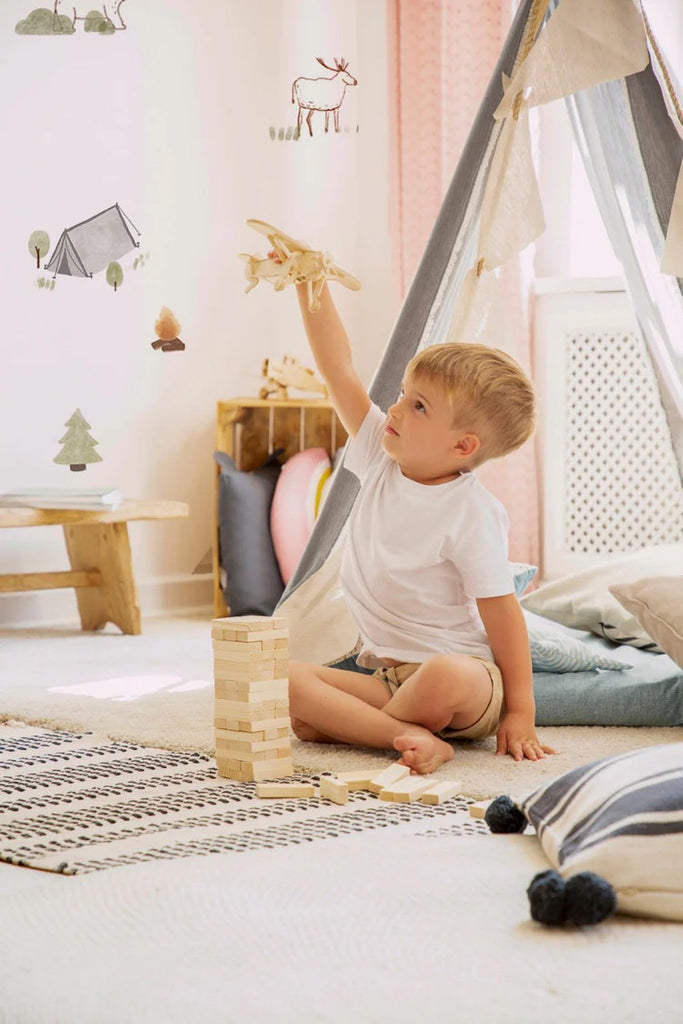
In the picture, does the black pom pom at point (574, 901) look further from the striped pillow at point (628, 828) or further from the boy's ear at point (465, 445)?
the boy's ear at point (465, 445)

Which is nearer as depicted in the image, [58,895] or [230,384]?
[58,895]

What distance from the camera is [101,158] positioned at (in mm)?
3402

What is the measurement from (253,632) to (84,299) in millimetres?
2044

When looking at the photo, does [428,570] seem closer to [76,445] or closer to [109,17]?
[76,445]

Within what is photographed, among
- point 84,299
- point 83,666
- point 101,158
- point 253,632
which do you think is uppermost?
point 101,158

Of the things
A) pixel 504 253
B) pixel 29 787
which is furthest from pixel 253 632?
pixel 504 253

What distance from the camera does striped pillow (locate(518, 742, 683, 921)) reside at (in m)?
1.06

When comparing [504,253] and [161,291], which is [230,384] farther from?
[504,253]

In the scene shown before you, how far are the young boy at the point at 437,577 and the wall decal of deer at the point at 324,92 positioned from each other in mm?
2079

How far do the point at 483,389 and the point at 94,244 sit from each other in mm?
1881

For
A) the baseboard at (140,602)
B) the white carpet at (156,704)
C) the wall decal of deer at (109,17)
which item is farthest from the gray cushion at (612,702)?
the wall decal of deer at (109,17)

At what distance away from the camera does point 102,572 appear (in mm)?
3193

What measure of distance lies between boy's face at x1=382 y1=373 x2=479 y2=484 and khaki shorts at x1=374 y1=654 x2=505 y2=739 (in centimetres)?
29

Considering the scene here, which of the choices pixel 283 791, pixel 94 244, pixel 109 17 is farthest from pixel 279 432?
pixel 283 791
